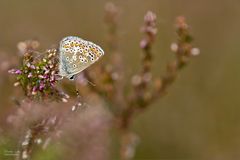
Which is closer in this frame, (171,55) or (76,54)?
(76,54)

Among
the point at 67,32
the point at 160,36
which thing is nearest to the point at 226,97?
the point at 160,36

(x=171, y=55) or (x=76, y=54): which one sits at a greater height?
(x=171, y=55)

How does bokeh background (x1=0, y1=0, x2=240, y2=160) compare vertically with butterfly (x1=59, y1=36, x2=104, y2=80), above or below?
above

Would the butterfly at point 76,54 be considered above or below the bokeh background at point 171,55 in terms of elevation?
below

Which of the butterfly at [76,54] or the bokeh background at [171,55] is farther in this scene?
the bokeh background at [171,55]

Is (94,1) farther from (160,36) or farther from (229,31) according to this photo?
(229,31)
